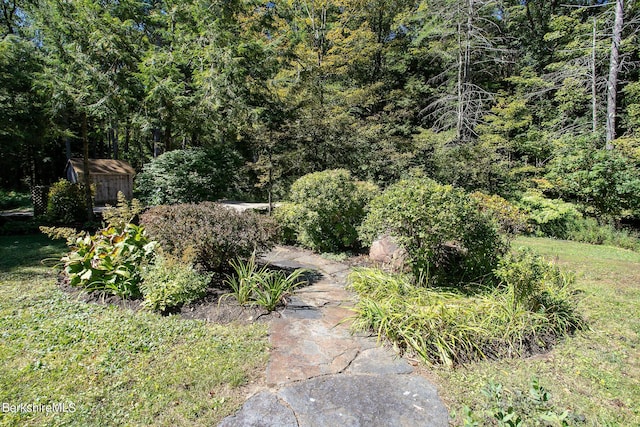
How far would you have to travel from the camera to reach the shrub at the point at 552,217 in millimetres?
8609

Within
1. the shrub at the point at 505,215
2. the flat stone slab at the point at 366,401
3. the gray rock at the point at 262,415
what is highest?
the shrub at the point at 505,215

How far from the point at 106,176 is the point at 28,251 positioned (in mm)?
7172

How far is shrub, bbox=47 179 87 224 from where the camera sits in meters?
8.40

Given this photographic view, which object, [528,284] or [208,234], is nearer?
[528,284]

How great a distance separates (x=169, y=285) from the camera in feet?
11.2

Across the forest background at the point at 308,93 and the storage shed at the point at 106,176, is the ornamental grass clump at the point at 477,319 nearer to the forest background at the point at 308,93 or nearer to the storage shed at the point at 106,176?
the forest background at the point at 308,93

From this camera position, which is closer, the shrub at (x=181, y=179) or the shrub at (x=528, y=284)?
the shrub at (x=528, y=284)

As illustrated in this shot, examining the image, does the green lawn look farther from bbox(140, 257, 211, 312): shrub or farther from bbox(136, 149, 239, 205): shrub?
bbox(136, 149, 239, 205): shrub

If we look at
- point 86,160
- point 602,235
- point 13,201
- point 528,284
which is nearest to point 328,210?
point 528,284

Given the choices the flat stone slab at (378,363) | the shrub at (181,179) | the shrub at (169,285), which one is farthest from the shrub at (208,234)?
the shrub at (181,179)

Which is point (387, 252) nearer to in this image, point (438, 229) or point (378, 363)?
point (438, 229)

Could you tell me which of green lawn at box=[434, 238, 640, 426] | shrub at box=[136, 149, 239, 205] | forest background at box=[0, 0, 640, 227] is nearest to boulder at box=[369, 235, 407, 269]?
green lawn at box=[434, 238, 640, 426]

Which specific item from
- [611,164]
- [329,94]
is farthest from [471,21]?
[611,164]

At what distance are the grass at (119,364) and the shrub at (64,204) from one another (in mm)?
5642
